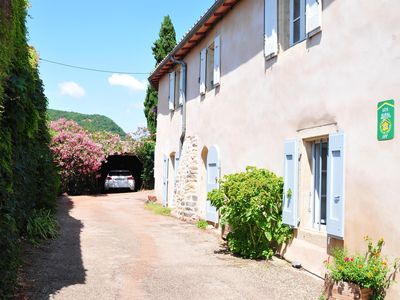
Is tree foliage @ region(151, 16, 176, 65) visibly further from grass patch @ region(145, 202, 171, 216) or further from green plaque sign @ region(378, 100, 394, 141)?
green plaque sign @ region(378, 100, 394, 141)

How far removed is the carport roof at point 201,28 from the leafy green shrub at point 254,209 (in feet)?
14.9

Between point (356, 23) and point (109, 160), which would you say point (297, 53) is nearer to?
point (356, 23)

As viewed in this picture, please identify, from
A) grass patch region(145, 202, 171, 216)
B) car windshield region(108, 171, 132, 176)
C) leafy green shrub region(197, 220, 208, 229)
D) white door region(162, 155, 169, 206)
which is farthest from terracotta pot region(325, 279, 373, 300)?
car windshield region(108, 171, 132, 176)

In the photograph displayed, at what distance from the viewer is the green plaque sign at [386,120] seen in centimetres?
539

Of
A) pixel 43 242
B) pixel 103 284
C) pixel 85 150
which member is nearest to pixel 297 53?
pixel 103 284

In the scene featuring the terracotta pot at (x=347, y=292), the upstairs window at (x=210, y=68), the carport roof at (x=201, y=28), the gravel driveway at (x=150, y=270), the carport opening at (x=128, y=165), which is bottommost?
the gravel driveway at (x=150, y=270)

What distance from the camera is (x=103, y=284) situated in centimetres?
632

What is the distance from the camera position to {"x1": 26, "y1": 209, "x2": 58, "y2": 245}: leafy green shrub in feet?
29.7

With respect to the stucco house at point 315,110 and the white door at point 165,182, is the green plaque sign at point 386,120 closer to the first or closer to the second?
the stucco house at point 315,110

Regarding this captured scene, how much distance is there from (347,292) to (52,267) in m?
4.47

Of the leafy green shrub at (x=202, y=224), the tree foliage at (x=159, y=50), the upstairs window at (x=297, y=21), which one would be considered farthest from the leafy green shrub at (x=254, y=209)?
the tree foliage at (x=159, y=50)

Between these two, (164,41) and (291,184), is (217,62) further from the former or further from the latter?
(164,41)

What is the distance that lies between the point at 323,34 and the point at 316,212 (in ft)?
9.14

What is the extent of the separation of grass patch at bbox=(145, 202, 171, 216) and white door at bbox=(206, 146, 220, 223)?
12.3 ft
